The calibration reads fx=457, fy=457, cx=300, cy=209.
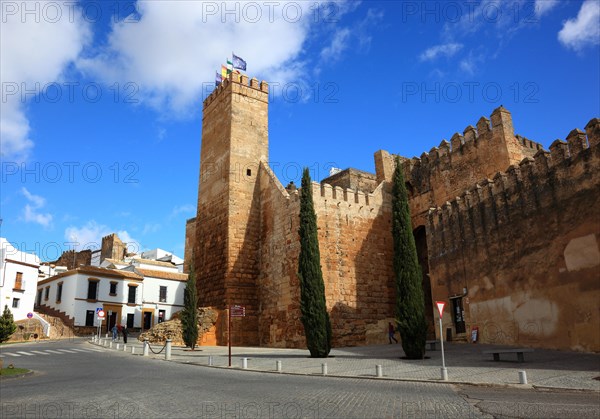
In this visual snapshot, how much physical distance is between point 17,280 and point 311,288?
27.6m

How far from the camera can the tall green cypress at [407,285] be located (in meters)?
14.3

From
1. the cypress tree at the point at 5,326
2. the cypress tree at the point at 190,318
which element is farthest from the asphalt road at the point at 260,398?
the cypress tree at the point at 5,326

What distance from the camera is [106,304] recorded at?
3547 cm

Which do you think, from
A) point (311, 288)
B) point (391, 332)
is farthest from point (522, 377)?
point (391, 332)

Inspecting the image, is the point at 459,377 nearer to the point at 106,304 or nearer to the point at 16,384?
the point at 16,384

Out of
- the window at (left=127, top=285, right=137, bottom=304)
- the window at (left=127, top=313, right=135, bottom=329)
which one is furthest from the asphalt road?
the window at (left=127, top=285, right=137, bottom=304)

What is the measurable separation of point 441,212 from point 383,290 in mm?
5212

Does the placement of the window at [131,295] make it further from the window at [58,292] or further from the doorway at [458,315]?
the doorway at [458,315]

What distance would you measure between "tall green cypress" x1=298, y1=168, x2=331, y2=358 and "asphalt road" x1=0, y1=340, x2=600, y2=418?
190 inches

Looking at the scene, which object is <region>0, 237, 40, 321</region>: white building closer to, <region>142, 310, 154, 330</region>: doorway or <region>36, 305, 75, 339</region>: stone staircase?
<region>36, 305, 75, 339</region>: stone staircase

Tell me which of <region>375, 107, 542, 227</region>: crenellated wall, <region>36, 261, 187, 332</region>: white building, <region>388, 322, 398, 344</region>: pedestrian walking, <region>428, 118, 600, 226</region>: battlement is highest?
<region>375, 107, 542, 227</region>: crenellated wall

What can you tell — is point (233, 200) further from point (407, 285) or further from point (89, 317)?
point (89, 317)

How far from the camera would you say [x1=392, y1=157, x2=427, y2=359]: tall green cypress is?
46.9 ft

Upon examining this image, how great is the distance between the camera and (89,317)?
1359 inches
